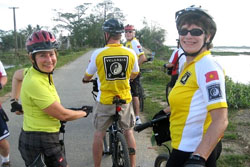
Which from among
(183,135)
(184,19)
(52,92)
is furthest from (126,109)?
(184,19)

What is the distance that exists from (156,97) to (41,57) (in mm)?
5999

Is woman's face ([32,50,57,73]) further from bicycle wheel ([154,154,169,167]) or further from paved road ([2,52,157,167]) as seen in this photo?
paved road ([2,52,157,167])

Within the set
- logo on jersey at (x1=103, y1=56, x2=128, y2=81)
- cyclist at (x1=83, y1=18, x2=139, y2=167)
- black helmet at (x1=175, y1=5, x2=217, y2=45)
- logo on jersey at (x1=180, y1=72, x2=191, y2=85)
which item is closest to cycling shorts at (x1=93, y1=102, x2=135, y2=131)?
cyclist at (x1=83, y1=18, x2=139, y2=167)

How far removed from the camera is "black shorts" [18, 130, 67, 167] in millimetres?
2334

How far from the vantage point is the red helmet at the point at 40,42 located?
2336 millimetres

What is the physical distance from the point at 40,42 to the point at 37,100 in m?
0.57

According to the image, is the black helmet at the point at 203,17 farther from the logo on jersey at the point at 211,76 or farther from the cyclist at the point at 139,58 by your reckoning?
the cyclist at the point at 139,58

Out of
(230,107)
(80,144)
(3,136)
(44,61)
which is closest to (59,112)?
(44,61)

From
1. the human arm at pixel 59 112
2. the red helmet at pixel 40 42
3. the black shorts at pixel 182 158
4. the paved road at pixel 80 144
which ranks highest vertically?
the red helmet at pixel 40 42

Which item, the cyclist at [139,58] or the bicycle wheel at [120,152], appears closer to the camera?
the bicycle wheel at [120,152]

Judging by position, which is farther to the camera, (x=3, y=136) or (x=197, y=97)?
(x=3, y=136)

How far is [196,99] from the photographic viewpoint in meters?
1.71

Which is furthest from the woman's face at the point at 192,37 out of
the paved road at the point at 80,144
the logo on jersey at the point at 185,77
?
the paved road at the point at 80,144

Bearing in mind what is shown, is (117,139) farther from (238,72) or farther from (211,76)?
(238,72)
